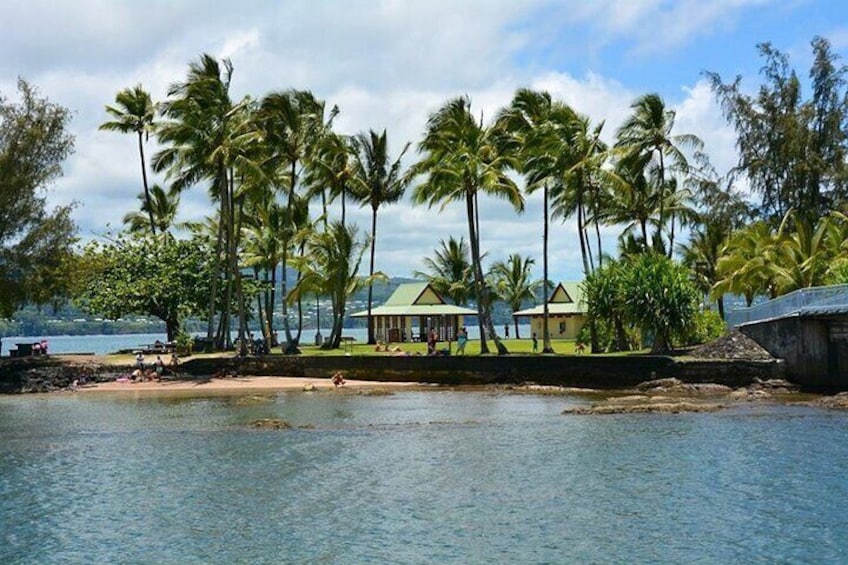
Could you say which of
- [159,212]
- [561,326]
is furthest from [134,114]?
[561,326]

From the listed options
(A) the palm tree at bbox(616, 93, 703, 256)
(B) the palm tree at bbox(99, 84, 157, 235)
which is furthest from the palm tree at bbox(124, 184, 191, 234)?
(A) the palm tree at bbox(616, 93, 703, 256)

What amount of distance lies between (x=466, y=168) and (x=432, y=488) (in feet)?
89.6

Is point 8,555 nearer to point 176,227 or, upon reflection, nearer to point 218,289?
point 218,289

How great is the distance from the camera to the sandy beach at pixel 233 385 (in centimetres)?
4078

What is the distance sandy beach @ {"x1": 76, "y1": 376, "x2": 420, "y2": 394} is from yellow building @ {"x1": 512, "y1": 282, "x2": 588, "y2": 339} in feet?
91.5

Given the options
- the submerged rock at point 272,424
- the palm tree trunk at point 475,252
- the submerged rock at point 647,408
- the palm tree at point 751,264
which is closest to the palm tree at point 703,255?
the palm tree at point 751,264

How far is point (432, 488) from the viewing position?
1962cm

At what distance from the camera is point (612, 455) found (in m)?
22.6

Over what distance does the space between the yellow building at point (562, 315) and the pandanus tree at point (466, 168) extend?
20.4 metres

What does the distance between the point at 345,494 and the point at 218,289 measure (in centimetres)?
3792

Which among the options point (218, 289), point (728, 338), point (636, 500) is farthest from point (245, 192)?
point (636, 500)

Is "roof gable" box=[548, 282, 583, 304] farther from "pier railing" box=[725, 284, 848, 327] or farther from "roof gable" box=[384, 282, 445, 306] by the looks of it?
"pier railing" box=[725, 284, 848, 327]

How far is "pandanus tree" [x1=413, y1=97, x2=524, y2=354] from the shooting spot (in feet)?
148

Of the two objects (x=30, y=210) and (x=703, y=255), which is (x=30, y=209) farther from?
(x=703, y=255)
